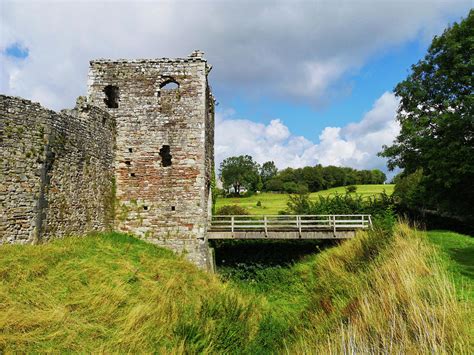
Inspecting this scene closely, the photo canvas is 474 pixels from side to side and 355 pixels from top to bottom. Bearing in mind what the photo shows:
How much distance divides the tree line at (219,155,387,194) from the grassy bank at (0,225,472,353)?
5292 centimetres

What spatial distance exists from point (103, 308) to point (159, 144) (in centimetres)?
848

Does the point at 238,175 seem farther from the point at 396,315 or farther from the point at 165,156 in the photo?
the point at 396,315

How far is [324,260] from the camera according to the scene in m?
12.1

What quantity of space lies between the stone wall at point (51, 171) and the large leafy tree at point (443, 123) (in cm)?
1473

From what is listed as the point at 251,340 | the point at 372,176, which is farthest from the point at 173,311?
the point at 372,176

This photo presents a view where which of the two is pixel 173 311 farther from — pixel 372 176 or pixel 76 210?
pixel 372 176

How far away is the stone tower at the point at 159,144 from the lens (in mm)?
14156

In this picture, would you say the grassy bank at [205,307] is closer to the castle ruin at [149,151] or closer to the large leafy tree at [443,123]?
the castle ruin at [149,151]

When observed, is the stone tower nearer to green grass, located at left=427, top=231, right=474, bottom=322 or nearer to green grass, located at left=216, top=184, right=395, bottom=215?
green grass, located at left=427, top=231, right=474, bottom=322

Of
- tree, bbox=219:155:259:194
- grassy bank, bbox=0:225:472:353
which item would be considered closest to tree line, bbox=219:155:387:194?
tree, bbox=219:155:259:194

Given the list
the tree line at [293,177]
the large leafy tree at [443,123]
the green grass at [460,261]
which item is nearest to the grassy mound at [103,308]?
the green grass at [460,261]

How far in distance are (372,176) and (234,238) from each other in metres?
74.0

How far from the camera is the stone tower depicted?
1416 centimetres

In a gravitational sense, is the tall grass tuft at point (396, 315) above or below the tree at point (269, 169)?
below
